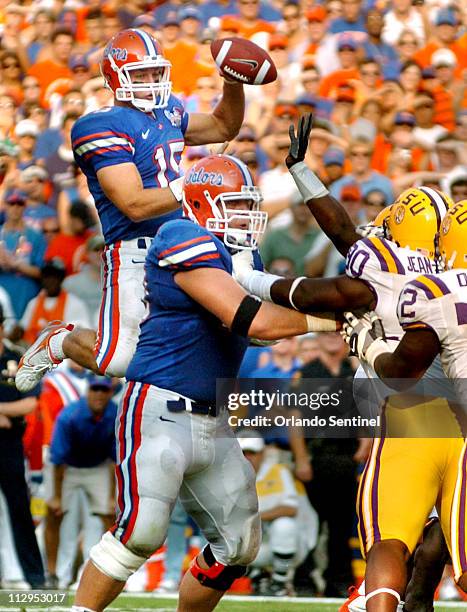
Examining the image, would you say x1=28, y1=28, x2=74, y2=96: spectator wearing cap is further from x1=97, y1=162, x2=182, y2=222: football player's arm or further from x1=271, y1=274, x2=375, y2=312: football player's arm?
x1=271, y1=274, x2=375, y2=312: football player's arm

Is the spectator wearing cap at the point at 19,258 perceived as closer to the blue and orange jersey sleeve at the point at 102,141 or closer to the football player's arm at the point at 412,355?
the blue and orange jersey sleeve at the point at 102,141

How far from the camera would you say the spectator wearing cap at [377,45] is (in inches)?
388

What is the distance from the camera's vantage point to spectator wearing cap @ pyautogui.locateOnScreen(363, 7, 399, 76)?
32.3 ft

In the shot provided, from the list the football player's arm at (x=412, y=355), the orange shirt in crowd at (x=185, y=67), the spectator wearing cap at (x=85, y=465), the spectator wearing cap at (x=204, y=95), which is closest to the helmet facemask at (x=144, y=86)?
the football player's arm at (x=412, y=355)

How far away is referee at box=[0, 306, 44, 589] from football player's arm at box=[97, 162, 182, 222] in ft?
7.30

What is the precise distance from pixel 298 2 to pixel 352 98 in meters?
1.32

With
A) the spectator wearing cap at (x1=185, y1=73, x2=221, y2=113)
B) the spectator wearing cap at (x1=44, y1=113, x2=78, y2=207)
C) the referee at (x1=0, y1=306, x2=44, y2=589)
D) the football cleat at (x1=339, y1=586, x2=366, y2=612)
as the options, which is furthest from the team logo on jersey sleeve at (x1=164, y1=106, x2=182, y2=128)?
the spectator wearing cap at (x1=185, y1=73, x2=221, y2=113)

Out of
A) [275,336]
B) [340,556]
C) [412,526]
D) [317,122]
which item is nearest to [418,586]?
[412,526]

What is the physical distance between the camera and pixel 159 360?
497cm

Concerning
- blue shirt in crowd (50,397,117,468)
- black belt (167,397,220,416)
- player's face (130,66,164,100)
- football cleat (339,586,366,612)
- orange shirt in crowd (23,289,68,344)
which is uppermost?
player's face (130,66,164,100)

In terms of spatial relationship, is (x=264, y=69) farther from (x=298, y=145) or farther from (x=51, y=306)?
(x=51, y=306)

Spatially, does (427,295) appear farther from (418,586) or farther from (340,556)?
(340,556)

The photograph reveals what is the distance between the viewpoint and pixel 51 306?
26.7 feet

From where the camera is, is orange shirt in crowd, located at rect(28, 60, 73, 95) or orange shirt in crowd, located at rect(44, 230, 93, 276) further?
orange shirt in crowd, located at rect(28, 60, 73, 95)
